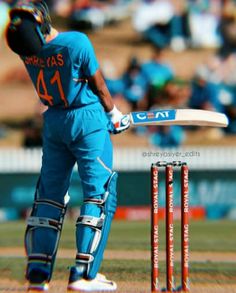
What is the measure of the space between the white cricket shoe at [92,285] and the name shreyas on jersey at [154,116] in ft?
3.30

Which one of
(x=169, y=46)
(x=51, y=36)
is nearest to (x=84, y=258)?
(x=51, y=36)

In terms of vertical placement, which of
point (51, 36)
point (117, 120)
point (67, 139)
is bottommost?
point (67, 139)

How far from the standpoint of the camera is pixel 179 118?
19.3 ft

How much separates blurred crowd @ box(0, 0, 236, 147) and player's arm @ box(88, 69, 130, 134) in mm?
9874

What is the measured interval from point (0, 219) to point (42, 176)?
382 inches

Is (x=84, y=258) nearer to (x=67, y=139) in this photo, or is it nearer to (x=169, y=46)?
(x=67, y=139)

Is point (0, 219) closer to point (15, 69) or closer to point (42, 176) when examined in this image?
point (15, 69)

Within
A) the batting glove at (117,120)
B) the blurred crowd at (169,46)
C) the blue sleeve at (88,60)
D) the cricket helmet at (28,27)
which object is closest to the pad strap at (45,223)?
the batting glove at (117,120)

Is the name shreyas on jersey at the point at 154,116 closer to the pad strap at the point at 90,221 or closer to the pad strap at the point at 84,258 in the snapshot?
the pad strap at the point at 90,221

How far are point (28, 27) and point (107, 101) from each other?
69cm

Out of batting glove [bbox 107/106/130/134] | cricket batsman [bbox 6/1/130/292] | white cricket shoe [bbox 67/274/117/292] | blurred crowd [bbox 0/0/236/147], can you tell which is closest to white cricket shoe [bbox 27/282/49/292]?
cricket batsman [bbox 6/1/130/292]

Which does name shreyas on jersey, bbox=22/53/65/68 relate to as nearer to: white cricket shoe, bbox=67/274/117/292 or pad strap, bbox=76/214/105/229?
pad strap, bbox=76/214/105/229

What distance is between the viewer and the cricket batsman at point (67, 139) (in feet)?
19.0

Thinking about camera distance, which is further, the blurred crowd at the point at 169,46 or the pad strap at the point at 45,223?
the blurred crowd at the point at 169,46
